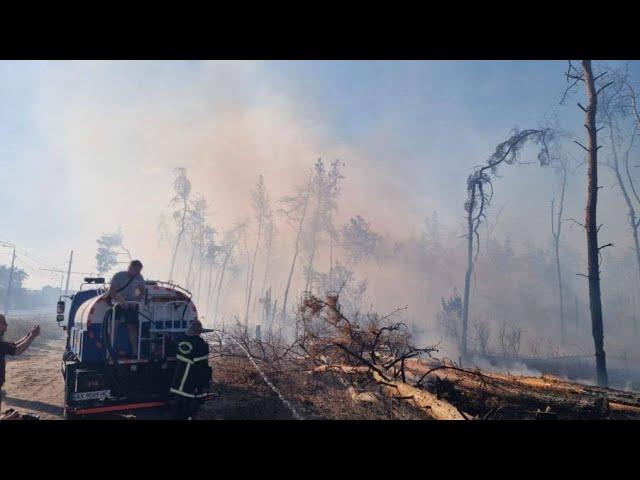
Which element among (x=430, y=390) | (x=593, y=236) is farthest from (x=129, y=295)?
(x=593, y=236)

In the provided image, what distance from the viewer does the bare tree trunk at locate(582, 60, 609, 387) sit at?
1124cm

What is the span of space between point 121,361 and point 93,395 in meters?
0.75

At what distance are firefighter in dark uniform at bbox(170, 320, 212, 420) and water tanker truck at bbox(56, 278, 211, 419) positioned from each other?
89 centimetres

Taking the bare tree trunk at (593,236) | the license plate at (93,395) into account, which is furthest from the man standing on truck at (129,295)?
the bare tree trunk at (593,236)

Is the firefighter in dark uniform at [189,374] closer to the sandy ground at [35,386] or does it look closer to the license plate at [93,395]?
the license plate at [93,395]

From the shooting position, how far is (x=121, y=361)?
7586mm

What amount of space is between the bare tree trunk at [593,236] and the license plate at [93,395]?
13.1 meters

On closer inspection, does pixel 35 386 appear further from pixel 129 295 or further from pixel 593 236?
pixel 593 236

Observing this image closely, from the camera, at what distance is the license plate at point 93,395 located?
6995 millimetres

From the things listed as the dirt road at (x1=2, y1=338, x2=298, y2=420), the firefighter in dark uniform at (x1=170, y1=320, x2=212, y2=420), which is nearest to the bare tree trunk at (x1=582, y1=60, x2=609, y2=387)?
the dirt road at (x1=2, y1=338, x2=298, y2=420)

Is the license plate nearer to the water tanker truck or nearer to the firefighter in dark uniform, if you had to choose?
the water tanker truck
